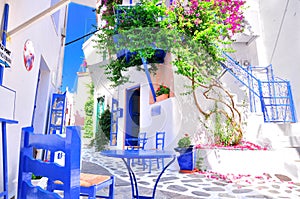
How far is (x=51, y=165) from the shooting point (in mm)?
514

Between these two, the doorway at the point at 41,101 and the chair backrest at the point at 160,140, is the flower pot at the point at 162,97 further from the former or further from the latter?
the doorway at the point at 41,101

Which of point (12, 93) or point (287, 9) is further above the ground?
point (287, 9)

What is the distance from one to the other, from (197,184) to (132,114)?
136cm

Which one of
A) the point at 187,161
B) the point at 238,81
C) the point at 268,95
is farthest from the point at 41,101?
the point at 268,95

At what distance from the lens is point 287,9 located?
3744mm

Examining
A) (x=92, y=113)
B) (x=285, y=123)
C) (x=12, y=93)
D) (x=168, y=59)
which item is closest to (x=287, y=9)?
(x=285, y=123)

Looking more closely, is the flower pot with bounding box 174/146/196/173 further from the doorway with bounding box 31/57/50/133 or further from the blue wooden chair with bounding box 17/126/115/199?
the blue wooden chair with bounding box 17/126/115/199

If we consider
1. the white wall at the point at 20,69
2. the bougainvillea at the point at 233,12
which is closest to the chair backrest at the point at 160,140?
the white wall at the point at 20,69

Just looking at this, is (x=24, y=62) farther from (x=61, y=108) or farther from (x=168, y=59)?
(x=61, y=108)

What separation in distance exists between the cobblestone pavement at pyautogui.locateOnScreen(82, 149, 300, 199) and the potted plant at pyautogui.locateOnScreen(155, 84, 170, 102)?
0.63 metres

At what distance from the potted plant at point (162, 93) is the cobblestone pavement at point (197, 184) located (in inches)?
24.8

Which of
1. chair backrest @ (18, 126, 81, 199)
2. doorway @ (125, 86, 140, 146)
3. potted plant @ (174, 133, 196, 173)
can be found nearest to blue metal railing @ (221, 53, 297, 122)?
potted plant @ (174, 133, 196, 173)

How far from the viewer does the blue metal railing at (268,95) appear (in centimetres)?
326

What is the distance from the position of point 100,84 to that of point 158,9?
1.34 meters
